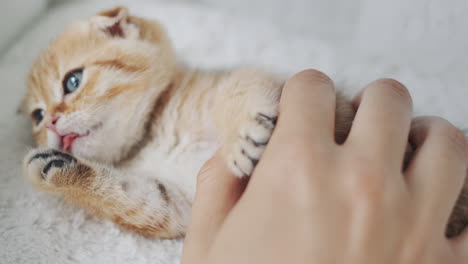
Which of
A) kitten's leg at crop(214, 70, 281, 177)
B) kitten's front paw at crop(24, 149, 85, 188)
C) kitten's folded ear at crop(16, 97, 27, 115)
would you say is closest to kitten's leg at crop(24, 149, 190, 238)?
kitten's front paw at crop(24, 149, 85, 188)

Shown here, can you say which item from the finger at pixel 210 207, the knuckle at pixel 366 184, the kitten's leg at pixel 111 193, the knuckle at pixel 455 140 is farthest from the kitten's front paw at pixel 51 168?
the knuckle at pixel 455 140

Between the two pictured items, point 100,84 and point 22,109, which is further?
point 22,109

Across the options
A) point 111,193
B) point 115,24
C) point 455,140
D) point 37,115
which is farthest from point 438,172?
point 37,115

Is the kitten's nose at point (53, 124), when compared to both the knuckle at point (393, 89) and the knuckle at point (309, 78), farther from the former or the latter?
the knuckle at point (393, 89)

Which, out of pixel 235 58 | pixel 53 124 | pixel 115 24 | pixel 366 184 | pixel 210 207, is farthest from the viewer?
pixel 235 58

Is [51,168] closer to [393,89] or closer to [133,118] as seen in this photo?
[133,118]

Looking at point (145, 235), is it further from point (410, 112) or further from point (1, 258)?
point (410, 112)
